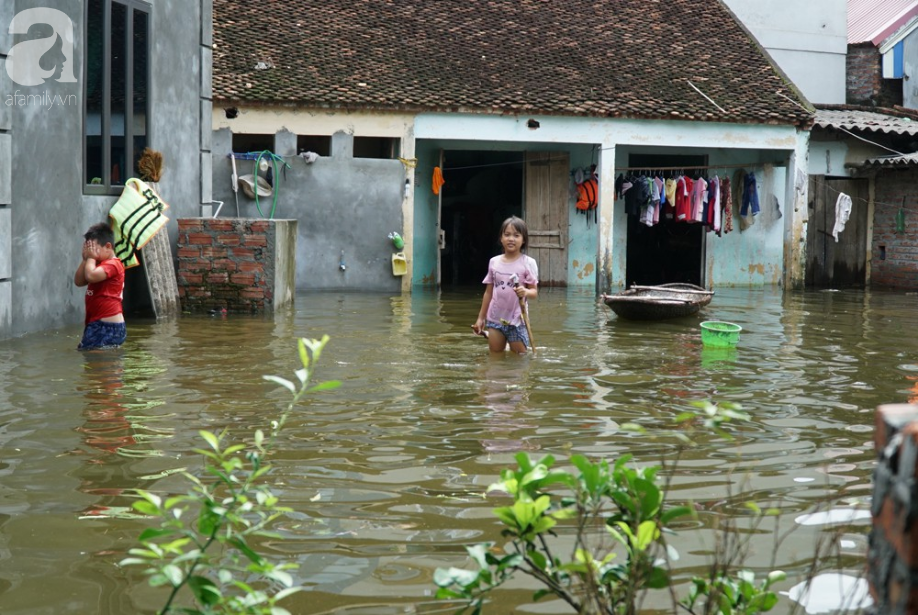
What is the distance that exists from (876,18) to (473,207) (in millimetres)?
10584

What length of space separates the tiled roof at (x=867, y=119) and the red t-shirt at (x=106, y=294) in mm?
14762

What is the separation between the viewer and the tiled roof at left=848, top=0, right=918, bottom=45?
23578 millimetres

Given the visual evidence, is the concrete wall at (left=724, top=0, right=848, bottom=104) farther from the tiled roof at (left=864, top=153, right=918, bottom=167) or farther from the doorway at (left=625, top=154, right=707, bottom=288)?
the doorway at (left=625, top=154, right=707, bottom=288)

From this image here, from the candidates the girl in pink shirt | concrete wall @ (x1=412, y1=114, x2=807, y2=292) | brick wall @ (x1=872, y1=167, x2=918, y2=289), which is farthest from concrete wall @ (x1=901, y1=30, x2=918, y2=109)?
the girl in pink shirt

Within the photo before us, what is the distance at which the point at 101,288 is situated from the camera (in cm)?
932

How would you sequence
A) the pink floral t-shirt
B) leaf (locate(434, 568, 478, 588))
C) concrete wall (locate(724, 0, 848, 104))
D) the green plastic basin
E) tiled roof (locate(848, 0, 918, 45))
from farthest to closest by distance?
concrete wall (locate(724, 0, 848, 104))
tiled roof (locate(848, 0, 918, 45))
the green plastic basin
the pink floral t-shirt
leaf (locate(434, 568, 478, 588))

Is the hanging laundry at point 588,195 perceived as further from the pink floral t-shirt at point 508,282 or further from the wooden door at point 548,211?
the pink floral t-shirt at point 508,282

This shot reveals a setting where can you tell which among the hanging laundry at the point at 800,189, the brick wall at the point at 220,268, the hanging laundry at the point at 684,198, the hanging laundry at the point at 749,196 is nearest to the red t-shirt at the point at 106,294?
the brick wall at the point at 220,268

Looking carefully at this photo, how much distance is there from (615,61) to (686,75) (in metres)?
1.34

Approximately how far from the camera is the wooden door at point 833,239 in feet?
70.4

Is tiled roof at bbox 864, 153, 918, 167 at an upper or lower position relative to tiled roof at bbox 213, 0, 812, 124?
lower

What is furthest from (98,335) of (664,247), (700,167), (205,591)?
(664,247)

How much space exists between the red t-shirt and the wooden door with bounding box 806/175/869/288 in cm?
1547

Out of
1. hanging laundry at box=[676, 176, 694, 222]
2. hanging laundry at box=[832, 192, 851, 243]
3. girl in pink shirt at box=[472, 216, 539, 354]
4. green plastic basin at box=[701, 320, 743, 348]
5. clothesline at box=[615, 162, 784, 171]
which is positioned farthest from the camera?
hanging laundry at box=[832, 192, 851, 243]
